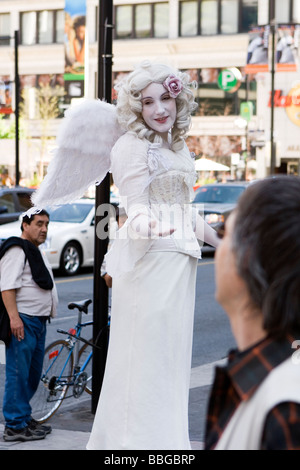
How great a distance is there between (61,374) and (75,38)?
19.9m

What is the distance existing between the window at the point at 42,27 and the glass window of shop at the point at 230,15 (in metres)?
10.5

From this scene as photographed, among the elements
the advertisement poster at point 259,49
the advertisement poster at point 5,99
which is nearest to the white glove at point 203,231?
the advertisement poster at point 5,99

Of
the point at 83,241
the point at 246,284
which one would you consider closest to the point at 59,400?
the point at 246,284

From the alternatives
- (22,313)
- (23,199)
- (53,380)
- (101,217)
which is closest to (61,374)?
(53,380)

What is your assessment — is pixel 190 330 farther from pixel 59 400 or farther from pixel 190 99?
pixel 59 400

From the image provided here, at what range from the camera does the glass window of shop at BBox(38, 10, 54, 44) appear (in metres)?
54.8

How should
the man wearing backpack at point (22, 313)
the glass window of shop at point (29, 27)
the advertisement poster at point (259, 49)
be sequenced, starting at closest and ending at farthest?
the man wearing backpack at point (22, 313)
the advertisement poster at point (259, 49)
the glass window of shop at point (29, 27)

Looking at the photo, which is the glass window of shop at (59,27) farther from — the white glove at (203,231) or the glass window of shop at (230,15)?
the white glove at (203,231)

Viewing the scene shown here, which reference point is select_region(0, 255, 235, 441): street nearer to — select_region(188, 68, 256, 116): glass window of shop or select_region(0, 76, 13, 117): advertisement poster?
select_region(0, 76, 13, 117): advertisement poster

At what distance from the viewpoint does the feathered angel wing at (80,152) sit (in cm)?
438

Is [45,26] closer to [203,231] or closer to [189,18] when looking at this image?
[189,18]

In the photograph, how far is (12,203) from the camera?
17.2 m

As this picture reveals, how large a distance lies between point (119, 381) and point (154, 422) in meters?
0.26

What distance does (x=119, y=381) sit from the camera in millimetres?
4102
